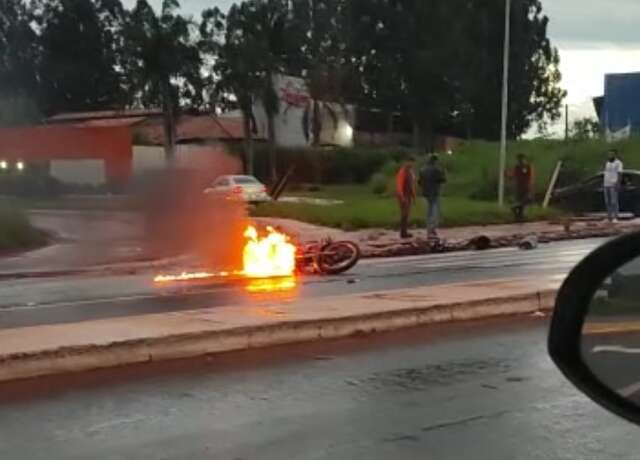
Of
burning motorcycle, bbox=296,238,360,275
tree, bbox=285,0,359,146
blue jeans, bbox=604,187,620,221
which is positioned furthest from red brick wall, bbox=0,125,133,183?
tree, bbox=285,0,359,146

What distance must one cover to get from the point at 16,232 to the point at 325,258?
11.8 meters

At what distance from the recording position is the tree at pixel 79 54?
93.4 meters

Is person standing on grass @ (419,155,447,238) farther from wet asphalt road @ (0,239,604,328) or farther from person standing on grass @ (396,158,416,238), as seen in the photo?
wet asphalt road @ (0,239,604,328)

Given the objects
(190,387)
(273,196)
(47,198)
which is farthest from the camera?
(273,196)

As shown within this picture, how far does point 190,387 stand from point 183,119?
5979 centimetres

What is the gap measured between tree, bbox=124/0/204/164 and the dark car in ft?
87.9

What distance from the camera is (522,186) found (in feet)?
101

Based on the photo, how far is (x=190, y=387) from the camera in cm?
791

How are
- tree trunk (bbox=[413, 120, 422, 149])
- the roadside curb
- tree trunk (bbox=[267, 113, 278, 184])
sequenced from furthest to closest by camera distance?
tree trunk (bbox=[413, 120, 422, 149]) → tree trunk (bbox=[267, 113, 278, 184]) → the roadside curb

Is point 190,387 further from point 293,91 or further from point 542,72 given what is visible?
point 542,72

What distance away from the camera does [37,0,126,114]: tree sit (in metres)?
93.4

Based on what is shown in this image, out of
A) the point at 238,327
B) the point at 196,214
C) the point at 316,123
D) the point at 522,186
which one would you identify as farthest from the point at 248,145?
the point at 238,327

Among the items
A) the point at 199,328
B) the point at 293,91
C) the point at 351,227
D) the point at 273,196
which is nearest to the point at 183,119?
the point at 293,91

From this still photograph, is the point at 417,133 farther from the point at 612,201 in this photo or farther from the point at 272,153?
the point at 612,201
